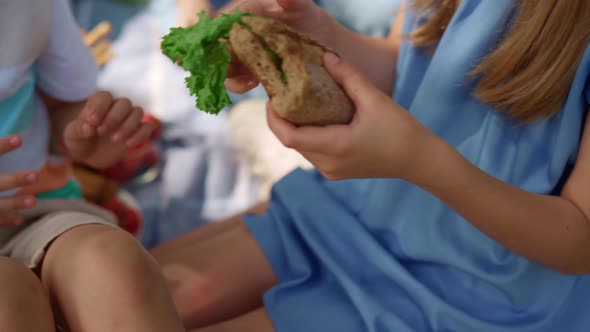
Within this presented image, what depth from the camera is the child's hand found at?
77 cm

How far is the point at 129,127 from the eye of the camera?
2.63 feet

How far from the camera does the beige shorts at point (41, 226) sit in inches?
26.2

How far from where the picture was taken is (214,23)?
50 cm

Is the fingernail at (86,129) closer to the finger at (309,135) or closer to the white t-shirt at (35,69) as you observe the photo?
the white t-shirt at (35,69)

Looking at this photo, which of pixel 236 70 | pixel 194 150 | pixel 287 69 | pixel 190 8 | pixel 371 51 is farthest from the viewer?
pixel 190 8

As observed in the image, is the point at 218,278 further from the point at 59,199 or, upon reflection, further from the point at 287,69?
the point at 287,69

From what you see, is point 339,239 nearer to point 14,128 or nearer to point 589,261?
point 589,261

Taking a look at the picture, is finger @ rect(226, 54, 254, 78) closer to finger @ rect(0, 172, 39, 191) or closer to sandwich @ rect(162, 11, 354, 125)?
sandwich @ rect(162, 11, 354, 125)

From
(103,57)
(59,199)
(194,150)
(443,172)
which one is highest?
(443,172)

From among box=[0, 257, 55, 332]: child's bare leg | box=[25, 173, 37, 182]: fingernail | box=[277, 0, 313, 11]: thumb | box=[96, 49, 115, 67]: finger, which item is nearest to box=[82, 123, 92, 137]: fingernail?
box=[25, 173, 37, 182]: fingernail

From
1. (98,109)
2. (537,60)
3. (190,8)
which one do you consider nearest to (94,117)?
(98,109)

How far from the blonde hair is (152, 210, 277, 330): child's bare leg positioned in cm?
40

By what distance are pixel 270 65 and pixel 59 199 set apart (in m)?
0.48

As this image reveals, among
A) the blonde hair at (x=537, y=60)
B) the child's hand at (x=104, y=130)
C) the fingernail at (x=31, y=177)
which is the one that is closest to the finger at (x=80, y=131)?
the child's hand at (x=104, y=130)
